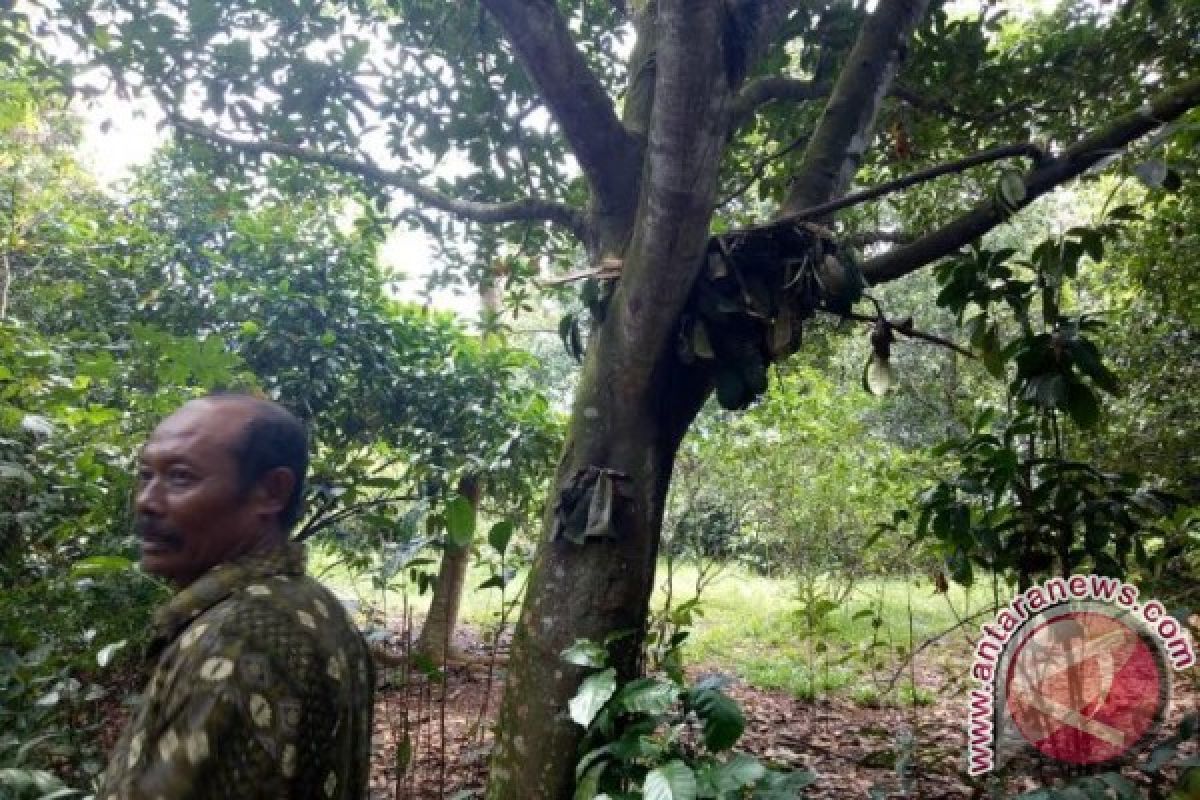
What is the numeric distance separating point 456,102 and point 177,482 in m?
3.01

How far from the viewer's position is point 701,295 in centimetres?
234

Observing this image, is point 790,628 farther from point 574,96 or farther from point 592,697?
point 574,96

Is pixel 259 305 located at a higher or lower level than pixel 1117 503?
higher

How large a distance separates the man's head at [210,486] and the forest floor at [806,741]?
1.35m

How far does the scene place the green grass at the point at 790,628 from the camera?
16.3ft

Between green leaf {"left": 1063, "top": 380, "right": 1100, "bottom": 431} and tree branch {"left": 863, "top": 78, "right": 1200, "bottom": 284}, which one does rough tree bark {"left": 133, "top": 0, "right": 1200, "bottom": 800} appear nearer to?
tree branch {"left": 863, "top": 78, "right": 1200, "bottom": 284}

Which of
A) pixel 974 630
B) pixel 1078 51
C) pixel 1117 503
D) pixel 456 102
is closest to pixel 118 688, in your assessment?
pixel 456 102

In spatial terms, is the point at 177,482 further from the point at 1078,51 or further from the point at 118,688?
the point at 1078,51

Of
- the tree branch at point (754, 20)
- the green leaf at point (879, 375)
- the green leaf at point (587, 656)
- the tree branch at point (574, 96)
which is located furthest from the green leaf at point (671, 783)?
the tree branch at point (754, 20)

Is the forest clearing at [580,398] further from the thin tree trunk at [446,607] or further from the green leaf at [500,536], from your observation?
the thin tree trunk at [446,607]

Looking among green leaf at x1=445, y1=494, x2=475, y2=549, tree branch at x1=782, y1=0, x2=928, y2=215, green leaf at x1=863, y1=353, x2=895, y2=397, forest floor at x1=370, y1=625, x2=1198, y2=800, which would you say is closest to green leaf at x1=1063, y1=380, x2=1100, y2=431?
green leaf at x1=863, y1=353, x2=895, y2=397

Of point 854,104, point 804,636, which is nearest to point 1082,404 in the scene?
point 854,104

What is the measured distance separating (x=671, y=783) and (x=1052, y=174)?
2039 millimetres

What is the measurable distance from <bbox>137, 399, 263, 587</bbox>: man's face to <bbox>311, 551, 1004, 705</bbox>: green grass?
2.57 meters
